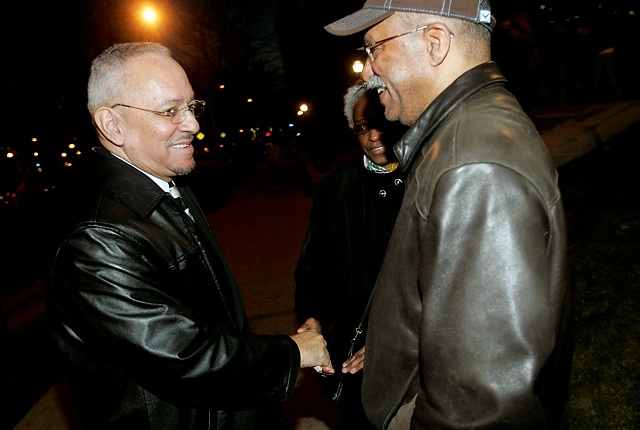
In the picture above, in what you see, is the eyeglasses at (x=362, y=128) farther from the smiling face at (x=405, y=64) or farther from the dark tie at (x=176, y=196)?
the dark tie at (x=176, y=196)

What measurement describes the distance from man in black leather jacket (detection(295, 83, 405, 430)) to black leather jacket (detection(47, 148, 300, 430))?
0.71m

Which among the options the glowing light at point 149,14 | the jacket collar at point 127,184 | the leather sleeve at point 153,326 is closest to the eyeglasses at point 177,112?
the jacket collar at point 127,184

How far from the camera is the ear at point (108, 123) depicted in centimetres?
199

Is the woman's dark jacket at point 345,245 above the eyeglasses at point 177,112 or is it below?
below

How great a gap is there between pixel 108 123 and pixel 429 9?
1427mm

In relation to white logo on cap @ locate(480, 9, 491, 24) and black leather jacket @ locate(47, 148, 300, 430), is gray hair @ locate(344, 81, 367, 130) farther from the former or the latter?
black leather jacket @ locate(47, 148, 300, 430)

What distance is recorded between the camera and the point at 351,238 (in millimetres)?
2691

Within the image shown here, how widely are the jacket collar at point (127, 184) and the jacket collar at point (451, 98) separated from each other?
42.7 inches

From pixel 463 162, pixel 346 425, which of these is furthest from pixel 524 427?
pixel 346 425

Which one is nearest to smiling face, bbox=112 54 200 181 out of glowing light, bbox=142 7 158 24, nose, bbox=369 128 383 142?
nose, bbox=369 128 383 142

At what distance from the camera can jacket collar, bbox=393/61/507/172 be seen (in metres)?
1.44

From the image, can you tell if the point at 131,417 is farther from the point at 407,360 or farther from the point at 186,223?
the point at 407,360

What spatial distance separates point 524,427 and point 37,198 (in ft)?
73.5

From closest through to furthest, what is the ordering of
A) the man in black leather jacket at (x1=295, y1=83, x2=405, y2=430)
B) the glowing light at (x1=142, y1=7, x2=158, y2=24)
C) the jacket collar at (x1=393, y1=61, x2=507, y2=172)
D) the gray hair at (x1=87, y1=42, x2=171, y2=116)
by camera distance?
the jacket collar at (x1=393, y1=61, x2=507, y2=172)
the gray hair at (x1=87, y1=42, x2=171, y2=116)
the man in black leather jacket at (x1=295, y1=83, x2=405, y2=430)
the glowing light at (x1=142, y1=7, x2=158, y2=24)
